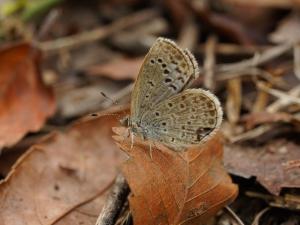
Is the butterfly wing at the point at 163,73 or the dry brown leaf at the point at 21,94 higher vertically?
the butterfly wing at the point at 163,73

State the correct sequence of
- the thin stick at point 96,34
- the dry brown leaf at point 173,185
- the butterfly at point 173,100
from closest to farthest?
the dry brown leaf at point 173,185, the butterfly at point 173,100, the thin stick at point 96,34

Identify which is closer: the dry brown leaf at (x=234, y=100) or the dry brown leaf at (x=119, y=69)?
the dry brown leaf at (x=234, y=100)

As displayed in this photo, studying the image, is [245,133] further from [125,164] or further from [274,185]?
[125,164]

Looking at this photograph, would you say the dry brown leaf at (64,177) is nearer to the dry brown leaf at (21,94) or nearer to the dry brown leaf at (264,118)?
the dry brown leaf at (21,94)

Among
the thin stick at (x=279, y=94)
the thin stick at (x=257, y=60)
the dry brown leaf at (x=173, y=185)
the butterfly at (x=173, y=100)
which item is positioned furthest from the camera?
the thin stick at (x=257, y=60)

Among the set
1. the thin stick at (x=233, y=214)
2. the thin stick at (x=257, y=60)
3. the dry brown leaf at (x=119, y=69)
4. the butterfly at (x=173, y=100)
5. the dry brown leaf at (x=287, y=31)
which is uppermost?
the butterfly at (x=173, y=100)

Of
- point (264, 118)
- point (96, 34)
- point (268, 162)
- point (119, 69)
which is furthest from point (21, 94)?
point (268, 162)

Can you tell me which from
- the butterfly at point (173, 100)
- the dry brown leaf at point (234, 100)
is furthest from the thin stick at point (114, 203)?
the dry brown leaf at point (234, 100)

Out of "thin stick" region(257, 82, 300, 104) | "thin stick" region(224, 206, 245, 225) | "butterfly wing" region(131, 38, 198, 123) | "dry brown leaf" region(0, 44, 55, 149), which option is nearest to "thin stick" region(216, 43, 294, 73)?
"thin stick" region(257, 82, 300, 104)
